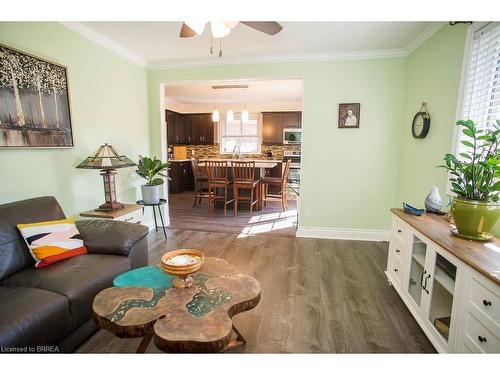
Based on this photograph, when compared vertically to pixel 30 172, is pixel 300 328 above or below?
below

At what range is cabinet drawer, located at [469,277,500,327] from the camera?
3.46 feet

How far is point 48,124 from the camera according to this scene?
2.18m

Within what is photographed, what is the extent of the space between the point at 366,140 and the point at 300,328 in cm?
250

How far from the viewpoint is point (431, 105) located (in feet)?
8.09

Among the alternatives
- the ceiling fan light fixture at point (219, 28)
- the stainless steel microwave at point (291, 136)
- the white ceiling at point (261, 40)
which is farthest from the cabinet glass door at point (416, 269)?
the stainless steel microwave at point (291, 136)

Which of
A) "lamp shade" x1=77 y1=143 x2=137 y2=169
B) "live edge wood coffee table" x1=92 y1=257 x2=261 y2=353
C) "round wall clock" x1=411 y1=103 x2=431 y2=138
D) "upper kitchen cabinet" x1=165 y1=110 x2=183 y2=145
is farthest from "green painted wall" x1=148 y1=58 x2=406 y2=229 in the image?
"upper kitchen cabinet" x1=165 y1=110 x2=183 y2=145

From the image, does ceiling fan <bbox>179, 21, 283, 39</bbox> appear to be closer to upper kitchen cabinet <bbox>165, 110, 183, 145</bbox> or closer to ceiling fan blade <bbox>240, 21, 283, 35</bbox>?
ceiling fan blade <bbox>240, 21, 283, 35</bbox>

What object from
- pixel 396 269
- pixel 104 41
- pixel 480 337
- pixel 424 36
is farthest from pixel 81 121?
pixel 424 36

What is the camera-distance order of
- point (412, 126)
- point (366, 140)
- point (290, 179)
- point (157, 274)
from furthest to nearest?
point (290, 179) < point (366, 140) < point (412, 126) < point (157, 274)

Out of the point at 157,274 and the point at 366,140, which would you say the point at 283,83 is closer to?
the point at 366,140

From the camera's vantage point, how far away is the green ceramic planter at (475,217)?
4.62 ft

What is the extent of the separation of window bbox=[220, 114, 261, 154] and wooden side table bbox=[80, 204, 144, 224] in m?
4.90
